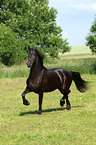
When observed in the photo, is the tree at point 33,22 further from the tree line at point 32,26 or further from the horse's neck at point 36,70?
the horse's neck at point 36,70

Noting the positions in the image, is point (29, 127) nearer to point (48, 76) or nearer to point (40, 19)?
point (48, 76)

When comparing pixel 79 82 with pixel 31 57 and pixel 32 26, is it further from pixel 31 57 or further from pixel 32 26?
pixel 32 26

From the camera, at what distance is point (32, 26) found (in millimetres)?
45844

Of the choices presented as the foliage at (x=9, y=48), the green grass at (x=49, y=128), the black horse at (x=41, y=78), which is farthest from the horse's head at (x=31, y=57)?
the foliage at (x=9, y=48)

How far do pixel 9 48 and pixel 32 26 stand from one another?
811 centimetres

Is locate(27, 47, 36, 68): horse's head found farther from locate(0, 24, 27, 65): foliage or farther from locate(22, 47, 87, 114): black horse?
locate(0, 24, 27, 65): foliage

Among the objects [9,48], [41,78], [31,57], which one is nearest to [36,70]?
[41,78]

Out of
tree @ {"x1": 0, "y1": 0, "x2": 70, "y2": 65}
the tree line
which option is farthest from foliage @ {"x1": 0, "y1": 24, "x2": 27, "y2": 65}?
tree @ {"x1": 0, "y1": 0, "x2": 70, "y2": 65}

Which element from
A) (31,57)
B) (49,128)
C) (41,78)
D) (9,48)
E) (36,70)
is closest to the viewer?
(49,128)

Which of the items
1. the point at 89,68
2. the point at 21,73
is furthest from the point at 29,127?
the point at 89,68

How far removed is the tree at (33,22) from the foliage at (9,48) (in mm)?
2628

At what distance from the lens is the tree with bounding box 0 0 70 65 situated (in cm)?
4525

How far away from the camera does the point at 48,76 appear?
1112cm

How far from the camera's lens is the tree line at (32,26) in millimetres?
44719
